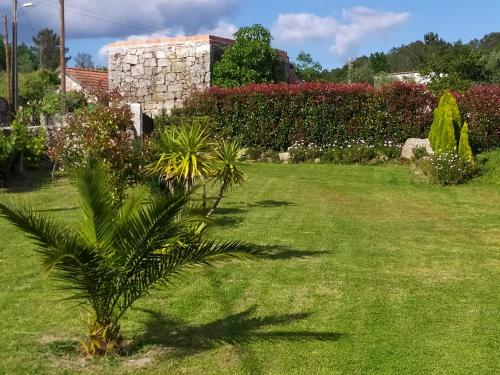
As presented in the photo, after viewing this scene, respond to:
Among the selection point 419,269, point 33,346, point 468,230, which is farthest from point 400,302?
point 468,230

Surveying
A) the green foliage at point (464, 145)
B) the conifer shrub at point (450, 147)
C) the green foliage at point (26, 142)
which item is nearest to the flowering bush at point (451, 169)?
the conifer shrub at point (450, 147)

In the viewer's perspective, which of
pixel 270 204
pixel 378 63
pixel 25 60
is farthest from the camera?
pixel 25 60

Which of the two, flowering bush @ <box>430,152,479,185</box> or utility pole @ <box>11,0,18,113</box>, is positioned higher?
utility pole @ <box>11,0,18,113</box>

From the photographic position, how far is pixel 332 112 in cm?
1845

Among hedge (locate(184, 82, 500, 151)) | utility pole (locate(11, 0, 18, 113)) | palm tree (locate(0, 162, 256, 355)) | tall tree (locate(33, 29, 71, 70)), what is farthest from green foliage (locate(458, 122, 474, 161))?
tall tree (locate(33, 29, 71, 70))

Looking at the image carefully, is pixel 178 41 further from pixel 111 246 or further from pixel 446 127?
pixel 111 246

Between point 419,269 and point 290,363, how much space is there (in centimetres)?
322

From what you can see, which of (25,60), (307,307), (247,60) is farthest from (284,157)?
(25,60)

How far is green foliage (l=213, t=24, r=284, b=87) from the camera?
21.5 m

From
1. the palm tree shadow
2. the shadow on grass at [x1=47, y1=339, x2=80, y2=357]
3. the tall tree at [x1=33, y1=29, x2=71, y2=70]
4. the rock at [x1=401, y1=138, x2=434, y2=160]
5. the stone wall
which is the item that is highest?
the tall tree at [x1=33, y1=29, x2=71, y2=70]

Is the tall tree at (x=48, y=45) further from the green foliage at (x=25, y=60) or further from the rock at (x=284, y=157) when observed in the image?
the rock at (x=284, y=157)

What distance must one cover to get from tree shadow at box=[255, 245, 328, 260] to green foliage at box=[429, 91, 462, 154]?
7.80 metres

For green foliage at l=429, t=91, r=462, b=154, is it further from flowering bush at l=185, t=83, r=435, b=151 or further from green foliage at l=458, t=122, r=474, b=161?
flowering bush at l=185, t=83, r=435, b=151

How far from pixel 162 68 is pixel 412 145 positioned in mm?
9358
